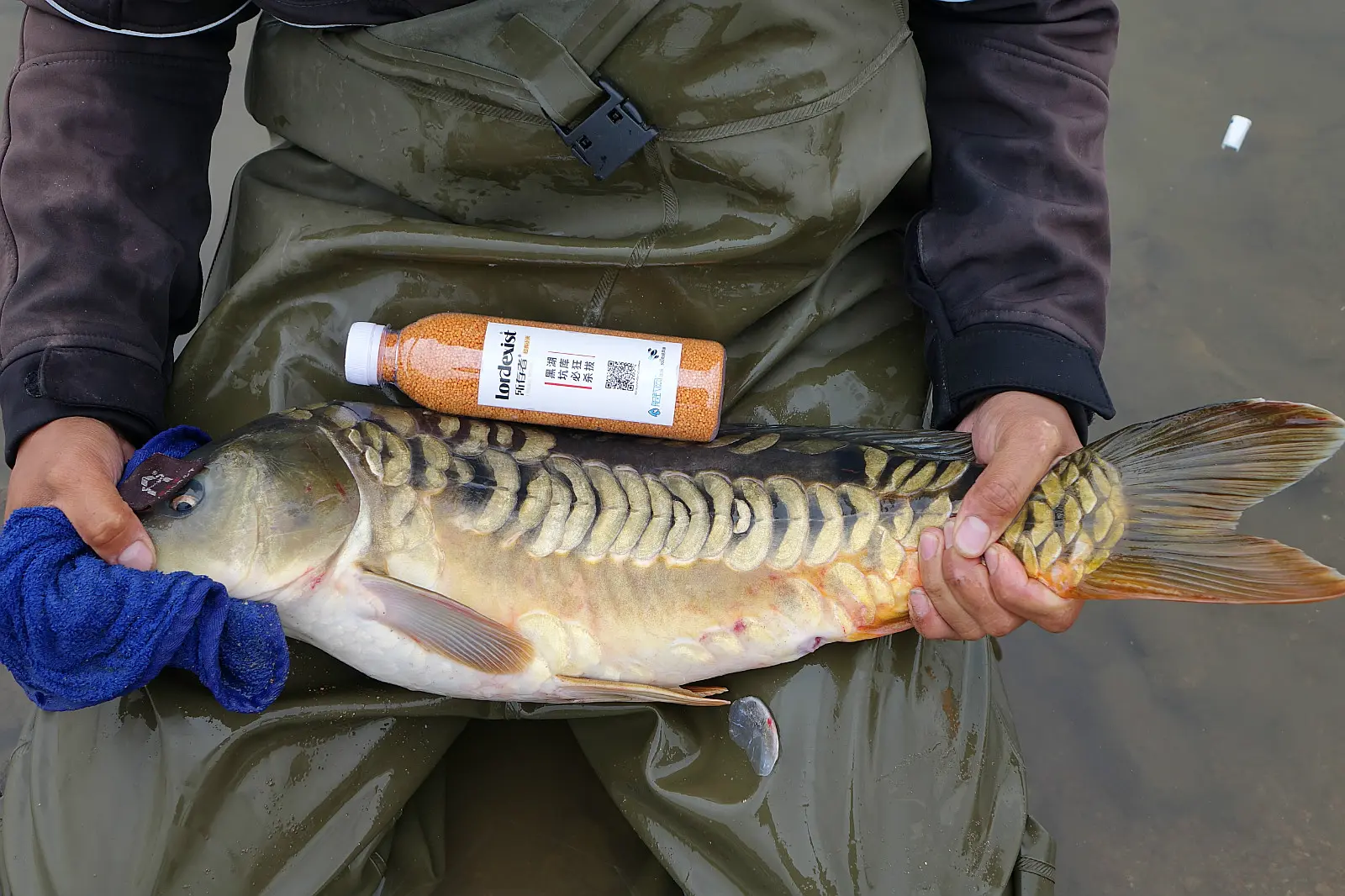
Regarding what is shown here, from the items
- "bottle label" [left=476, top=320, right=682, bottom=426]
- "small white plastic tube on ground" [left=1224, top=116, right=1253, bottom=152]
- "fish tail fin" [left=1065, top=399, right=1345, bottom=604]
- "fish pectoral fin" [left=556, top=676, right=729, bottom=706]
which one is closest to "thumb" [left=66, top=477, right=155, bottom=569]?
"bottle label" [left=476, top=320, right=682, bottom=426]

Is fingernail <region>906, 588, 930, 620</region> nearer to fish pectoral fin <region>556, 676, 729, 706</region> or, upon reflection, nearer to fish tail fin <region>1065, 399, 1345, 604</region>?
fish tail fin <region>1065, 399, 1345, 604</region>

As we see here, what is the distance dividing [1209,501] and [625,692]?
1.00 metres

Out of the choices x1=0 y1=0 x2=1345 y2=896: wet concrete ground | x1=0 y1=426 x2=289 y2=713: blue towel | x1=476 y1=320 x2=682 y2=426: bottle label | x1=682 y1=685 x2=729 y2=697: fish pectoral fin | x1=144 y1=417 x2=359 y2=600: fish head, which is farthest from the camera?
x1=0 y1=0 x2=1345 y2=896: wet concrete ground

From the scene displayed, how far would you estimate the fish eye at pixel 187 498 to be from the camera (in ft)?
5.65

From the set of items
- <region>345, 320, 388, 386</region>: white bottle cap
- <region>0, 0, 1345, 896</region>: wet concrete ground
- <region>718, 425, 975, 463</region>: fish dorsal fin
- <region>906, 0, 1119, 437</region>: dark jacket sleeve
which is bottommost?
<region>0, 0, 1345, 896</region>: wet concrete ground

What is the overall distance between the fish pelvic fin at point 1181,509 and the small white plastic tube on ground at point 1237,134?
1.72 metres

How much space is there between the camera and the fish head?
1719 millimetres

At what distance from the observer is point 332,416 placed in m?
1.89

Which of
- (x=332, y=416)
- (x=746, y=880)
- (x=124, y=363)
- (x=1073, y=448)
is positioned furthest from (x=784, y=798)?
(x=124, y=363)

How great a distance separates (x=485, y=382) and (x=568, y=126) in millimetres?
454

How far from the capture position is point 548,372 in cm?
183

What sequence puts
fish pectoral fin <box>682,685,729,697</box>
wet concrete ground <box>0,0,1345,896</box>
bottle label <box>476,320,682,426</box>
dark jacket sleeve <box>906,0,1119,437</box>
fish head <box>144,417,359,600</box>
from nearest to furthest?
fish head <box>144,417,359,600</box>, bottle label <box>476,320,682,426</box>, fish pectoral fin <box>682,685,729,697</box>, dark jacket sleeve <box>906,0,1119,437</box>, wet concrete ground <box>0,0,1345,896</box>

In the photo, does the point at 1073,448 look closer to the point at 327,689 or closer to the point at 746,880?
the point at 746,880

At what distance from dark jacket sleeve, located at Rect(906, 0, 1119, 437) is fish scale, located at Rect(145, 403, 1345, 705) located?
24 cm
